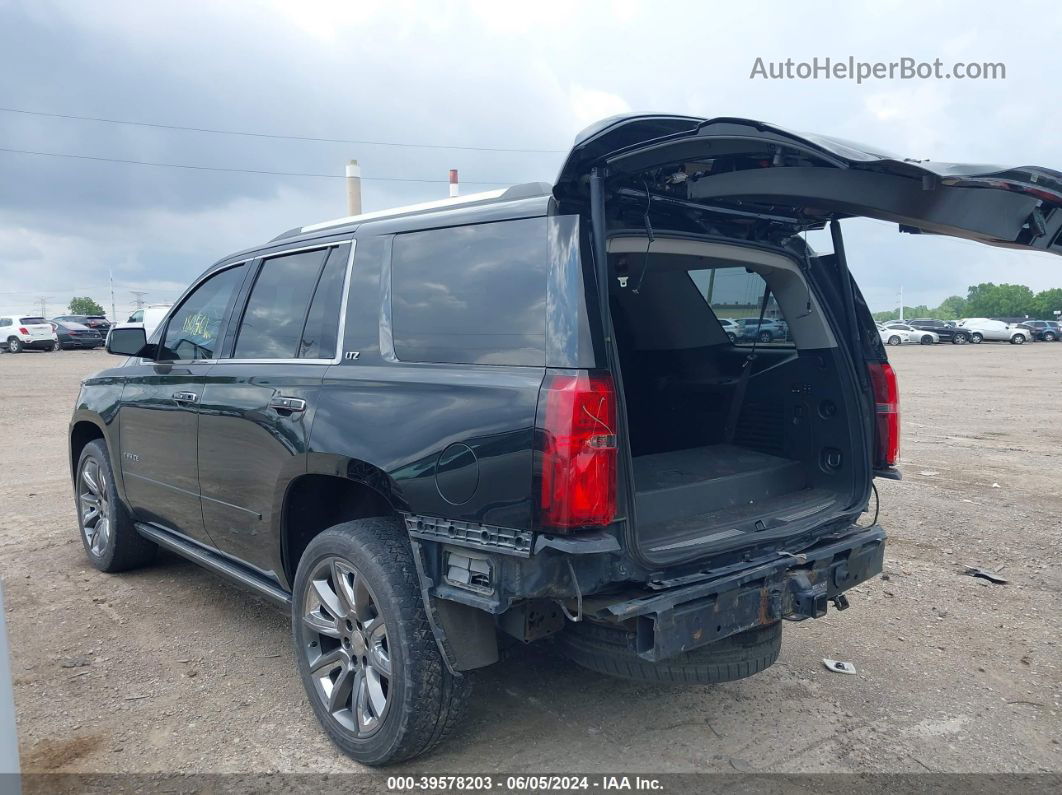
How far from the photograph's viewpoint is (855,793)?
9.47 feet

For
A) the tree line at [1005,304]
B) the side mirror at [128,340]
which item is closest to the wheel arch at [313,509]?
the side mirror at [128,340]

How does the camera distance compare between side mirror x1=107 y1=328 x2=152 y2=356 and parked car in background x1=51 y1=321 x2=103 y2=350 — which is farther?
parked car in background x1=51 y1=321 x2=103 y2=350

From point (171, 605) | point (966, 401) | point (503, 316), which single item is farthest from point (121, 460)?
point (966, 401)

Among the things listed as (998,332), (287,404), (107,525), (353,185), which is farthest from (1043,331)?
(287,404)

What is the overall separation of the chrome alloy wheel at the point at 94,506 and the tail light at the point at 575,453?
371 cm

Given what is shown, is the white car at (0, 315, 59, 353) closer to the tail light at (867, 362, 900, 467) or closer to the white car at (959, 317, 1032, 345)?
the tail light at (867, 362, 900, 467)

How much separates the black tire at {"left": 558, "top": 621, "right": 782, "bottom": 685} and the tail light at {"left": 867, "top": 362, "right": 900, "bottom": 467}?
107 cm

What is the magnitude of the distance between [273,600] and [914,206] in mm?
2980

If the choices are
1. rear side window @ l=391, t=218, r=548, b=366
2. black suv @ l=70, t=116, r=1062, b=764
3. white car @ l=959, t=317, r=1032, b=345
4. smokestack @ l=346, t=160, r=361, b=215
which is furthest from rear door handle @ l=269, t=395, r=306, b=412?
white car @ l=959, t=317, r=1032, b=345

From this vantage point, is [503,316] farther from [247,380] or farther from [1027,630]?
[1027,630]

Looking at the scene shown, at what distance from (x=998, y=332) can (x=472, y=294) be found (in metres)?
53.2

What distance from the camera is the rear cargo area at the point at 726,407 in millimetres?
3287

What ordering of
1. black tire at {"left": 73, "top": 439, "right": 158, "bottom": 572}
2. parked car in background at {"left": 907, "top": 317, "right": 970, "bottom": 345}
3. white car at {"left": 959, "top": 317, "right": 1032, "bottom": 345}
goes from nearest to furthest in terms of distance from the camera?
black tire at {"left": 73, "top": 439, "right": 158, "bottom": 572}
white car at {"left": 959, "top": 317, "right": 1032, "bottom": 345}
parked car in background at {"left": 907, "top": 317, "right": 970, "bottom": 345}

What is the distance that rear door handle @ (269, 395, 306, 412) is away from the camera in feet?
10.9
